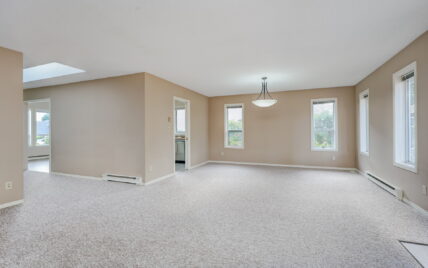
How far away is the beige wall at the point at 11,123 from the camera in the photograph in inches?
120

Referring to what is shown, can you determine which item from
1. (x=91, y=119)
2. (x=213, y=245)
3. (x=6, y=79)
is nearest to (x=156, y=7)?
(x=213, y=245)

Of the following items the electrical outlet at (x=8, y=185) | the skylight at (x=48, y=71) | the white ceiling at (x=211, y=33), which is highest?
the skylight at (x=48, y=71)

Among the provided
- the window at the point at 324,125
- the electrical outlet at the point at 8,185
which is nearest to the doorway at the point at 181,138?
the electrical outlet at the point at 8,185

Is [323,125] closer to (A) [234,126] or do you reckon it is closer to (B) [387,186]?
(B) [387,186]

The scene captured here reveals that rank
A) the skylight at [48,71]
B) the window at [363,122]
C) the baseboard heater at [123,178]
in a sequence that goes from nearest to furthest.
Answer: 1. the baseboard heater at [123,178]
2. the skylight at [48,71]
3. the window at [363,122]

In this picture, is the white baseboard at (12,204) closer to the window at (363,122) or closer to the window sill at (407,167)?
the window sill at (407,167)

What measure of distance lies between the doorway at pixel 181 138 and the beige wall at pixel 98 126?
118 centimetres

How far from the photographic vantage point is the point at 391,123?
3668mm

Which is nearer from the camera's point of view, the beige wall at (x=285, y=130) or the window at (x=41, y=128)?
the beige wall at (x=285, y=130)

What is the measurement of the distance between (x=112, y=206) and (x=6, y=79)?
254 centimetres

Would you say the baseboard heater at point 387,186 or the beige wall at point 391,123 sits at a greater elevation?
the beige wall at point 391,123

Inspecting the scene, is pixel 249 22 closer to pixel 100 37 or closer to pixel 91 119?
pixel 100 37

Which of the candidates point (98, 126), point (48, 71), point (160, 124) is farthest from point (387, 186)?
point (48, 71)

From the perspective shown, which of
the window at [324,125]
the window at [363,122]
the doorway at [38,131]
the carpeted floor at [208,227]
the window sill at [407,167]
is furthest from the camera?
the doorway at [38,131]
